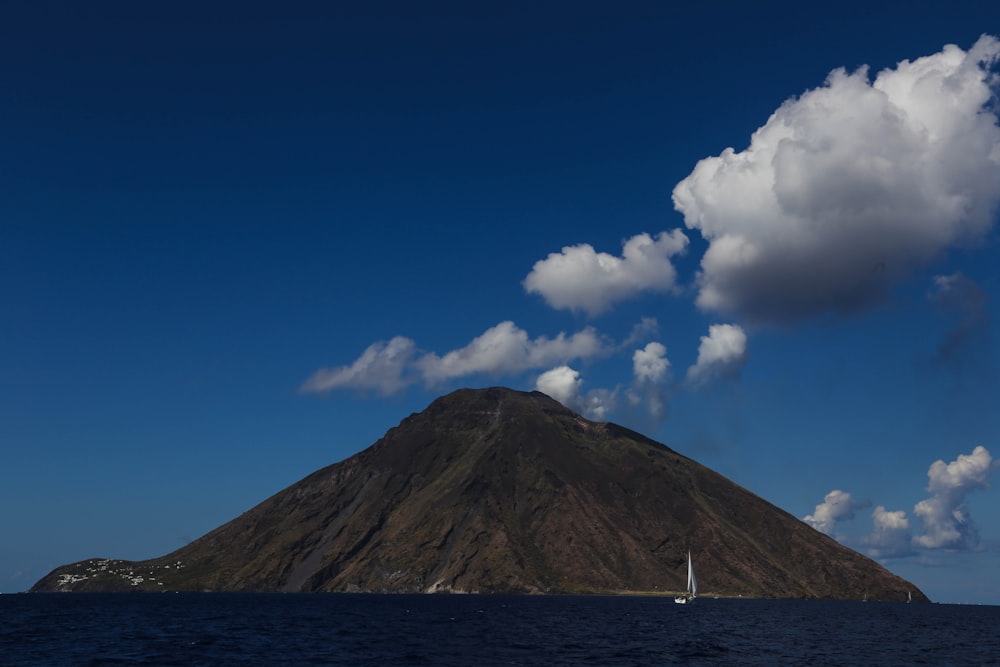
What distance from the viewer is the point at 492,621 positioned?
5930 inches

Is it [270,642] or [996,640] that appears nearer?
[270,642]

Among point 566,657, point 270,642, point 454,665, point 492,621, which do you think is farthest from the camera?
point 492,621

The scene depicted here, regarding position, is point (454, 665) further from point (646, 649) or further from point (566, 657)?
point (646, 649)

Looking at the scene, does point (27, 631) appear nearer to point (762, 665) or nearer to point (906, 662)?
point (762, 665)

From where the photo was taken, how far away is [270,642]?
10112 centimetres

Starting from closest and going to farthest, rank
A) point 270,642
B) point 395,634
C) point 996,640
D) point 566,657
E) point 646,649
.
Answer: point 566,657 → point 646,649 → point 270,642 → point 395,634 → point 996,640

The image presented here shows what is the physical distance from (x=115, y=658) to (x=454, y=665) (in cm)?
3465

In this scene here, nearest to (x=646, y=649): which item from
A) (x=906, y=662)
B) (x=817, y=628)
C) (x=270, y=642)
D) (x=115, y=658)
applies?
(x=906, y=662)

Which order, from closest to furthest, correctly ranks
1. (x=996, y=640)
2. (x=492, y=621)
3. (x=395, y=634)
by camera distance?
(x=395, y=634), (x=996, y=640), (x=492, y=621)

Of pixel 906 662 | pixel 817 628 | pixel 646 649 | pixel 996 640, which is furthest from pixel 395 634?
pixel 996 640

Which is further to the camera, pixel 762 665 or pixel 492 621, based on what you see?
pixel 492 621

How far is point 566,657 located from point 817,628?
9016cm

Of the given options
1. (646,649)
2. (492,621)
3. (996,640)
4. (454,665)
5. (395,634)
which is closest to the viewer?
(454,665)

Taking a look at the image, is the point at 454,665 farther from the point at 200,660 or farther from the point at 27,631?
the point at 27,631
